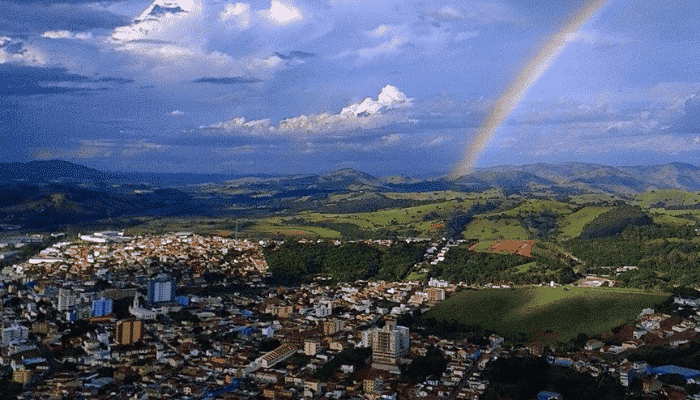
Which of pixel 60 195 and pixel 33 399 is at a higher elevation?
pixel 60 195

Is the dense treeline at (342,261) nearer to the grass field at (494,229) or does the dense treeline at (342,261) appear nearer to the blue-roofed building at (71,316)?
the grass field at (494,229)

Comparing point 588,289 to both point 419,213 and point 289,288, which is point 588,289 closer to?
point 289,288

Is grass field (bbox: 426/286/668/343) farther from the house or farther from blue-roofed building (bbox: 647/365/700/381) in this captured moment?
blue-roofed building (bbox: 647/365/700/381)

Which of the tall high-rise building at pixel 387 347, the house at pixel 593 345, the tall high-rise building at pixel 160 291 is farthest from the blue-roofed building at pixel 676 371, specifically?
the tall high-rise building at pixel 160 291

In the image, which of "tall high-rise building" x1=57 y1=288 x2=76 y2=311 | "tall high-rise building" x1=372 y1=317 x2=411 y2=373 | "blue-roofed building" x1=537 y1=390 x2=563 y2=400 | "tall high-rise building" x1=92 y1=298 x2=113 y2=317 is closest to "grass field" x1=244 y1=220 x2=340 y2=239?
"tall high-rise building" x1=92 y1=298 x2=113 y2=317

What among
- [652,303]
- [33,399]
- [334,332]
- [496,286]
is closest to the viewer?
[33,399]

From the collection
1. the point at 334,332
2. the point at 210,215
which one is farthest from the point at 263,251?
the point at 210,215
